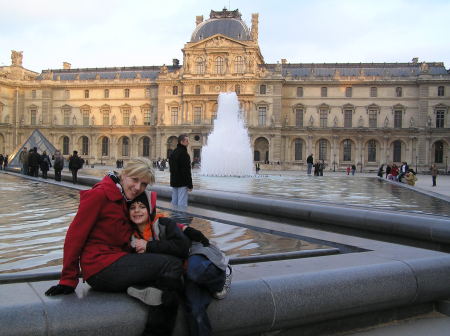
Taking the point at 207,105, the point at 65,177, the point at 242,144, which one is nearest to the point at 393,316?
the point at 65,177

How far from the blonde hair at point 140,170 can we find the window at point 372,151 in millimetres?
59991

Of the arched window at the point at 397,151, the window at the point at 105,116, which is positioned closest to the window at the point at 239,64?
the window at the point at 105,116

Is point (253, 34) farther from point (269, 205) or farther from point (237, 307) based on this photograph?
point (237, 307)

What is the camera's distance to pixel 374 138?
6109 cm

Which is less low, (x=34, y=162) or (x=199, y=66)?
(x=199, y=66)

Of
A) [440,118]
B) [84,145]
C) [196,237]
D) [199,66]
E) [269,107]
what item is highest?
[199,66]

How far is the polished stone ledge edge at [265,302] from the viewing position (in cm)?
337

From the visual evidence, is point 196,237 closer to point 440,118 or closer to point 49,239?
A: point 49,239

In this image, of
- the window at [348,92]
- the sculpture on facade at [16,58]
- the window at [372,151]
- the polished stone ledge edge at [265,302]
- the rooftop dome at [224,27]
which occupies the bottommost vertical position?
the polished stone ledge edge at [265,302]

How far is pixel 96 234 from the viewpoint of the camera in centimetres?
382

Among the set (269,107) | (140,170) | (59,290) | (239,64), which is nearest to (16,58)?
(239,64)

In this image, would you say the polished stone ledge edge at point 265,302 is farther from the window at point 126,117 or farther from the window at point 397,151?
the window at point 126,117

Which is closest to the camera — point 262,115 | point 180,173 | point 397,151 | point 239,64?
point 180,173

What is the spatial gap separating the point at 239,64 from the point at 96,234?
57889mm
